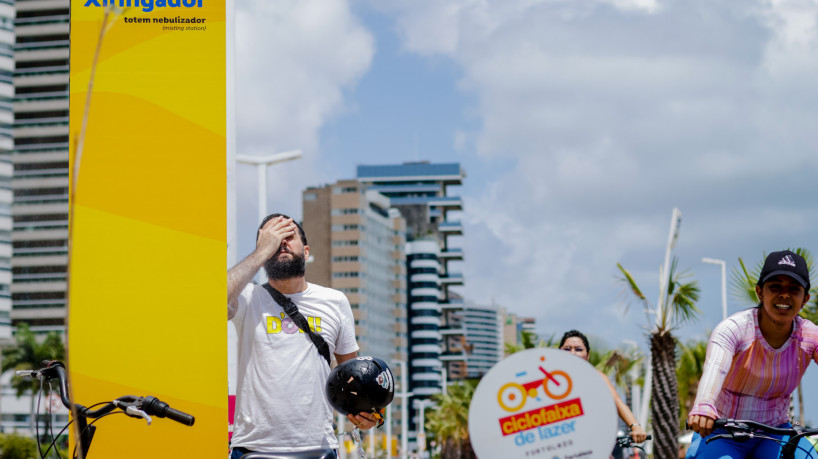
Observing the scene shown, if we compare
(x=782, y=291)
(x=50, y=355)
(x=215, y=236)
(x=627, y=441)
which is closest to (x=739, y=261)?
(x=627, y=441)

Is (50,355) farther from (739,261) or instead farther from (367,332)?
(739,261)

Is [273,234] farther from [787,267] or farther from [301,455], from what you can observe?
[787,267]

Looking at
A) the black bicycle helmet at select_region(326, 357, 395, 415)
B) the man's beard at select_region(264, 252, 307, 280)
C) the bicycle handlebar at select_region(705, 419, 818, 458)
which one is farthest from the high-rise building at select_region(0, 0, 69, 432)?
the bicycle handlebar at select_region(705, 419, 818, 458)

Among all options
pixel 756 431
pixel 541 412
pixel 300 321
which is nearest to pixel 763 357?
pixel 756 431

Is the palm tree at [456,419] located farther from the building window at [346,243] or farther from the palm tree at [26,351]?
the building window at [346,243]

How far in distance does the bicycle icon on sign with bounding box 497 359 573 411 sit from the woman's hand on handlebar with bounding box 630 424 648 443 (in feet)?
10.5

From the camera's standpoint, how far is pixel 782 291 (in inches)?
194

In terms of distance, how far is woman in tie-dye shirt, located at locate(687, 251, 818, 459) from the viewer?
4918mm

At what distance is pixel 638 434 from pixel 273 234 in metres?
2.84

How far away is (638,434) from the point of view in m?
6.83

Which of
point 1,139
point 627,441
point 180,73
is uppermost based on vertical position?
point 1,139

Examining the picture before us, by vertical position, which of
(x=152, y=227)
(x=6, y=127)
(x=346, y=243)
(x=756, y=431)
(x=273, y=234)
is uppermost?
(x=6, y=127)

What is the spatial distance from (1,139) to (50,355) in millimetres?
46192

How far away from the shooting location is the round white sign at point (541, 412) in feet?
12.2
